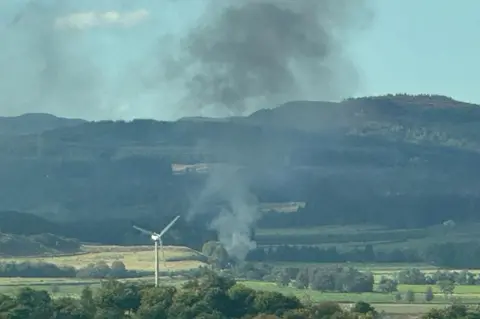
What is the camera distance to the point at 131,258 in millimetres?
145375

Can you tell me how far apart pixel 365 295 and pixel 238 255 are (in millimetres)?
44065

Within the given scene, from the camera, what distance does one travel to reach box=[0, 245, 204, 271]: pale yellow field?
460ft

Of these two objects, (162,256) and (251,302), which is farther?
(162,256)

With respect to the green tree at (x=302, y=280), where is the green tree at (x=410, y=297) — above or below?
below

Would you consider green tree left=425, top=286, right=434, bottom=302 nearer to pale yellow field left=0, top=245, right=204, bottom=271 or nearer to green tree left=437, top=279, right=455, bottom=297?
green tree left=437, top=279, right=455, bottom=297

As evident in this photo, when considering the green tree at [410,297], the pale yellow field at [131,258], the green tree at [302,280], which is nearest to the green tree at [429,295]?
the green tree at [410,297]

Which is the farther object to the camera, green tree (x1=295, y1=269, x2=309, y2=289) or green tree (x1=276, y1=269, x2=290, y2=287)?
green tree (x1=276, y1=269, x2=290, y2=287)

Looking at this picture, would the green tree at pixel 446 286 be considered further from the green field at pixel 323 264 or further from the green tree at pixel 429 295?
the green tree at pixel 429 295

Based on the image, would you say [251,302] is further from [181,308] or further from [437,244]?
[437,244]

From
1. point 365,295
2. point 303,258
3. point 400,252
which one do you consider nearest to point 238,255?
point 303,258

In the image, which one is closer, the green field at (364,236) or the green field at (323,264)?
the green field at (323,264)

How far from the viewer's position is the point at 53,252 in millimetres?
153125

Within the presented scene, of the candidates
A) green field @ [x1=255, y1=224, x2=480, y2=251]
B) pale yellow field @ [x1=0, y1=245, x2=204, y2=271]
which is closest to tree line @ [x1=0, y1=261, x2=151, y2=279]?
pale yellow field @ [x1=0, y1=245, x2=204, y2=271]

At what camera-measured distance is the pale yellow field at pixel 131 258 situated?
140125 mm
